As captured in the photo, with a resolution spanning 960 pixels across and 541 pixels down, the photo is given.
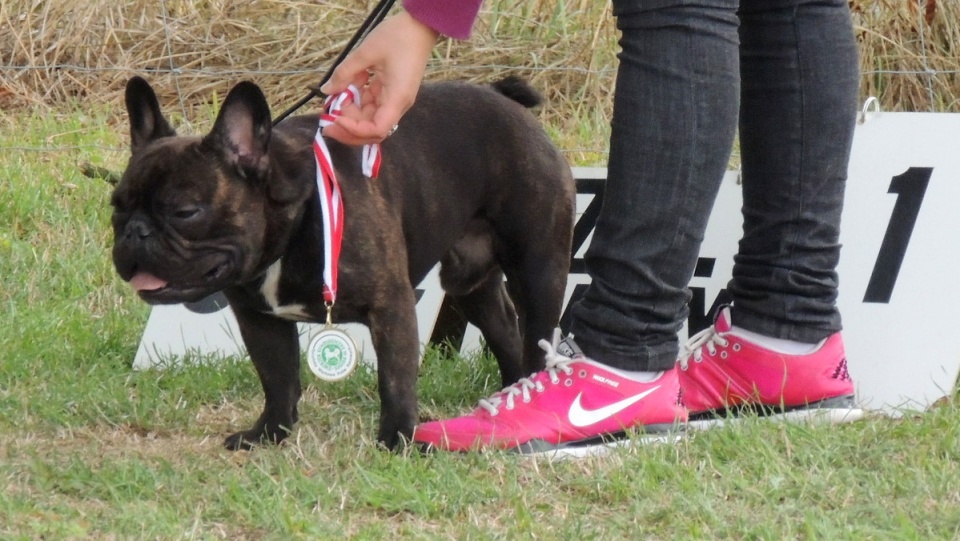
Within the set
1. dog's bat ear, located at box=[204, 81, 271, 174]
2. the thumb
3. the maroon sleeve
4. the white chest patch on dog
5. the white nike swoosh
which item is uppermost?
the maroon sleeve

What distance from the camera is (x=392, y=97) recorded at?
2193 millimetres

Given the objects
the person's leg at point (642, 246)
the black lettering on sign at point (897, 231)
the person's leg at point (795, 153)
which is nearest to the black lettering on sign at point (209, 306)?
the person's leg at point (642, 246)

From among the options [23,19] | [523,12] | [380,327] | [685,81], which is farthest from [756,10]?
[23,19]

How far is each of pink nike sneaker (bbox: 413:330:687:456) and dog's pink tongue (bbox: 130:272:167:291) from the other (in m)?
0.57

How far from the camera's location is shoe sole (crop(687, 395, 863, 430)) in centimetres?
261

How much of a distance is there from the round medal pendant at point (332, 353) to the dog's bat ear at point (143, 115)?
0.54m

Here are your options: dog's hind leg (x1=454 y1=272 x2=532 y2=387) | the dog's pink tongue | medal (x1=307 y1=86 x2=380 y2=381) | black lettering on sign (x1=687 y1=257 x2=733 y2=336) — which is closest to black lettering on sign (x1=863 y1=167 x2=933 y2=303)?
black lettering on sign (x1=687 y1=257 x2=733 y2=336)

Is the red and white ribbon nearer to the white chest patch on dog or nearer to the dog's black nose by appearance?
the white chest patch on dog

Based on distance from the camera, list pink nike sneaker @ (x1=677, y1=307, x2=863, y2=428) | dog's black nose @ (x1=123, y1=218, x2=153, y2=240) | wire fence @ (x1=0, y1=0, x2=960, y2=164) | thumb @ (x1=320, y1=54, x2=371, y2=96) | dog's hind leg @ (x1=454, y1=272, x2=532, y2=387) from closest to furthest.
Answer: thumb @ (x1=320, y1=54, x2=371, y2=96), dog's black nose @ (x1=123, y1=218, x2=153, y2=240), pink nike sneaker @ (x1=677, y1=307, x2=863, y2=428), dog's hind leg @ (x1=454, y1=272, x2=532, y2=387), wire fence @ (x1=0, y1=0, x2=960, y2=164)

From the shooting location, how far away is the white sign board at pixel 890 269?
2984 millimetres

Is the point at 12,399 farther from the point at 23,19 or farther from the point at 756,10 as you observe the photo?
the point at 23,19

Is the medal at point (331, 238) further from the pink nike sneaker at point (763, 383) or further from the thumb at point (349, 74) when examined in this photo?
the pink nike sneaker at point (763, 383)

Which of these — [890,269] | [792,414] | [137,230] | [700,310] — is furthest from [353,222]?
[890,269]

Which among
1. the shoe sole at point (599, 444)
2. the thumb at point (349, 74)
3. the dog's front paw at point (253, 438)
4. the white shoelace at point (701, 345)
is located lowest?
the dog's front paw at point (253, 438)
